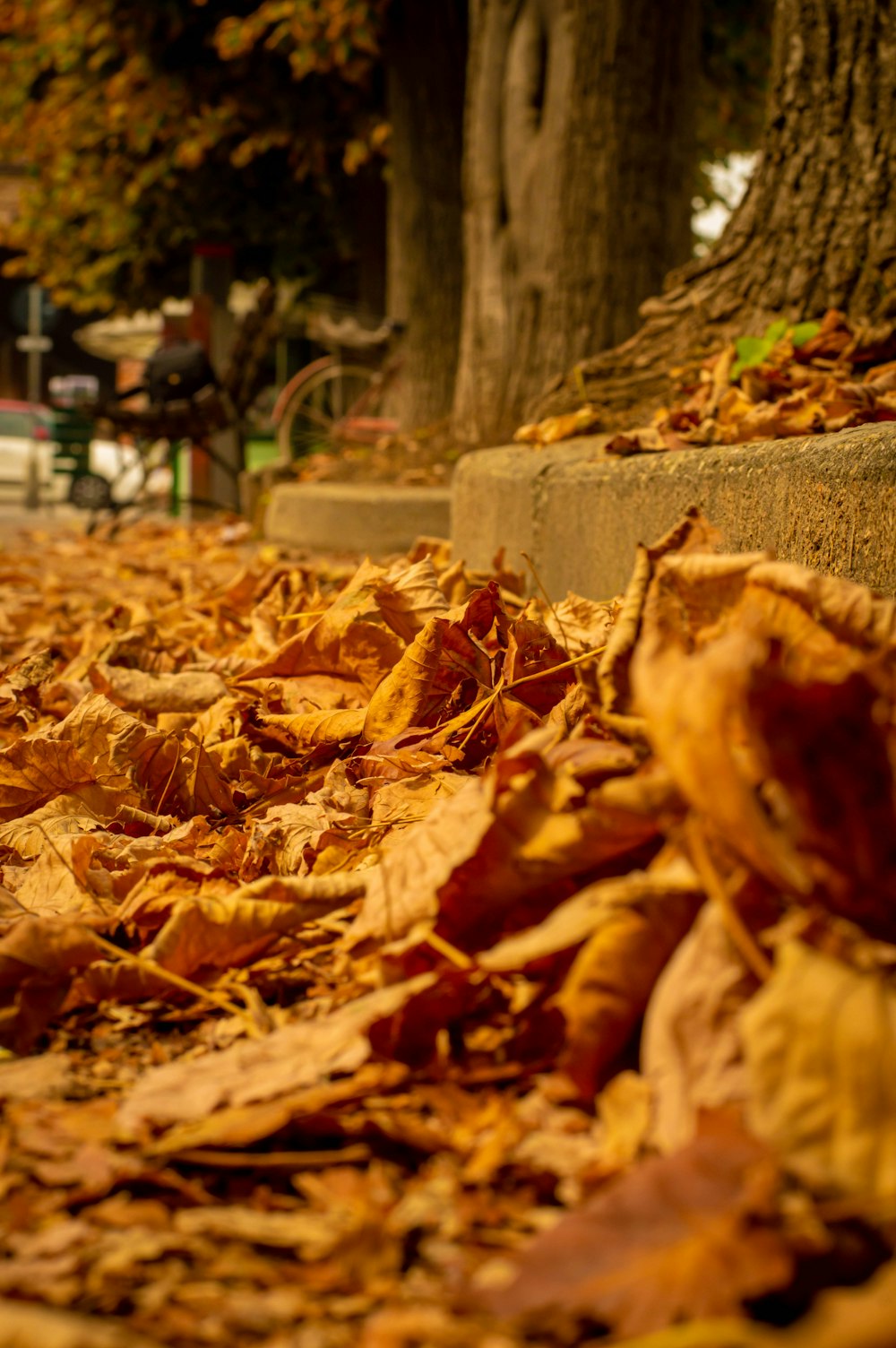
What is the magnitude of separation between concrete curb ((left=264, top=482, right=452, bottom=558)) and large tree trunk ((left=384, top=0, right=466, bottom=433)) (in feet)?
9.81

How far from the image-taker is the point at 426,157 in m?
9.12

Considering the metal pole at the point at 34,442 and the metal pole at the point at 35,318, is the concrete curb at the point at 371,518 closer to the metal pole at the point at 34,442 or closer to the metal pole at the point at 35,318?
the metal pole at the point at 34,442

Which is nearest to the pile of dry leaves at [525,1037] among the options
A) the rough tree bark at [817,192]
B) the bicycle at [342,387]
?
the rough tree bark at [817,192]

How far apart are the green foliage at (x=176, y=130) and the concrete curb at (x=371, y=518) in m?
4.47

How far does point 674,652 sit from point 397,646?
1.04m

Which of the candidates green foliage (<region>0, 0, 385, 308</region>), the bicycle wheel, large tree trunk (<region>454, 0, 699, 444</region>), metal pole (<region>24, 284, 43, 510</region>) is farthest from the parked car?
large tree trunk (<region>454, 0, 699, 444</region>)

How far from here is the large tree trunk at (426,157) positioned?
29.6ft

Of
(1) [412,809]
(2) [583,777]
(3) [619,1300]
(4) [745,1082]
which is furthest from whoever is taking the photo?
(1) [412,809]

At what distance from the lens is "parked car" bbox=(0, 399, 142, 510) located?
16.2 meters

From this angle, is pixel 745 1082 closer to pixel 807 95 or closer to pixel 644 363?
pixel 807 95

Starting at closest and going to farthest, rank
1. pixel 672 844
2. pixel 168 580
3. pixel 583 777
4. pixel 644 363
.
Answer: pixel 672 844, pixel 583 777, pixel 644 363, pixel 168 580

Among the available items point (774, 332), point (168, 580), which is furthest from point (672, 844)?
point (168, 580)

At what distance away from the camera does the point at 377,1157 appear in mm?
963

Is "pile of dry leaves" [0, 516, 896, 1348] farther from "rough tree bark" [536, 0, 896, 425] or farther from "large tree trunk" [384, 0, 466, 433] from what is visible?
"large tree trunk" [384, 0, 466, 433]
